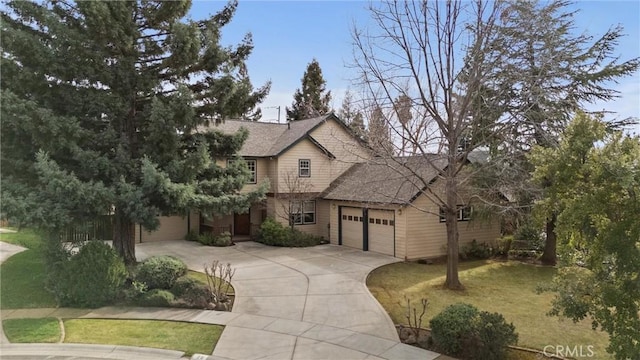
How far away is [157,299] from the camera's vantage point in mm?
11656

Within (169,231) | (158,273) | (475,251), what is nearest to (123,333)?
(158,273)

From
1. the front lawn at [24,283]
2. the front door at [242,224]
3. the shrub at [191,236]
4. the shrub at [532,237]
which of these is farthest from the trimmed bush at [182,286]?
the shrub at [532,237]

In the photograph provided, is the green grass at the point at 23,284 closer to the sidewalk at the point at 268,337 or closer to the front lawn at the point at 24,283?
the front lawn at the point at 24,283

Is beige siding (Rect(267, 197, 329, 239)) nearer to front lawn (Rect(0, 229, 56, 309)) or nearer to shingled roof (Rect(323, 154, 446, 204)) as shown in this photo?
shingled roof (Rect(323, 154, 446, 204))

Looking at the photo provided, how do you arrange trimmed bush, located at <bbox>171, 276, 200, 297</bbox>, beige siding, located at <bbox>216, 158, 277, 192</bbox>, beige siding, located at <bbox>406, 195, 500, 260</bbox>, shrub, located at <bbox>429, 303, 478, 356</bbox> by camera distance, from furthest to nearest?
1. beige siding, located at <bbox>216, 158, 277, 192</bbox>
2. beige siding, located at <bbox>406, 195, 500, 260</bbox>
3. trimmed bush, located at <bbox>171, 276, 200, 297</bbox>
4. shrub, located at <bbox>429, 303, 478, 356</bbox>

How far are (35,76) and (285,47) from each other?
25.0 feet

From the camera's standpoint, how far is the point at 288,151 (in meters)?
Result: 23.9

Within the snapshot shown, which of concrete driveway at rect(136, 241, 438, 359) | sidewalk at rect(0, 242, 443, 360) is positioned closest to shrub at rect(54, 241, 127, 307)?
sidewalk at rect(0, 242, 443, 360)

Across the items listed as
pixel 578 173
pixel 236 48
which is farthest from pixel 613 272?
pixel 236 48

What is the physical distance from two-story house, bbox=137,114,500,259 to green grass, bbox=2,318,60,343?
9589 millimetres

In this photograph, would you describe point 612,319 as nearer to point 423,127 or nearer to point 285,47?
point 423,127

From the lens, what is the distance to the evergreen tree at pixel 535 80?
13602mm

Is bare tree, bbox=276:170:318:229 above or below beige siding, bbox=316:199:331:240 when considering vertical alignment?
above

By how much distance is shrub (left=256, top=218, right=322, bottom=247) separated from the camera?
72.3 ft
